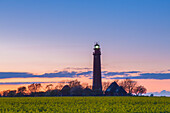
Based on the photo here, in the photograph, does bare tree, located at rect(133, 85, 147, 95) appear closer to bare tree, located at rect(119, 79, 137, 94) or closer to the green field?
bare tree, located at rect(119, 79, 137, 94)

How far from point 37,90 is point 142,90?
1324 inches

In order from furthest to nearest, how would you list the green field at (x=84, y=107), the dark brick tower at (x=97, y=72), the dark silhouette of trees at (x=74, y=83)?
the dark silhouette of trees at (x=74, y=83) → the dark brick tower at (x=97, y=72) → the green field at (x=84, y=107)

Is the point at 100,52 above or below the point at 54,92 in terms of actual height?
above

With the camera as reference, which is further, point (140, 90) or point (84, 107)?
point (140, 90)

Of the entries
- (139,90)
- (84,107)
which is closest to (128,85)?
(139,90)

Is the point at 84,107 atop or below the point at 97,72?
below

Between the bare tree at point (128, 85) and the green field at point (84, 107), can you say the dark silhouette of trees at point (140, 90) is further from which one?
the green field at point (84, 107)

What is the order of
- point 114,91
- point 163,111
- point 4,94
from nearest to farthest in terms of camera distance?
1. point 163,111
2. point 114,91
3. point 4,94

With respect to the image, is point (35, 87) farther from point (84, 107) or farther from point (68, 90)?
point (84, 107)

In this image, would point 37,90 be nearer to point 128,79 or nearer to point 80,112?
point 128,79

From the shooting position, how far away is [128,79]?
90.8 meters

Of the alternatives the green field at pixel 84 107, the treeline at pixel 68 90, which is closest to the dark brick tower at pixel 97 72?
the treeline at pixel 68 90

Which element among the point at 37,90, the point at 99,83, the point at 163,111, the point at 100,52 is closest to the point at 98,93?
the point at 99,83

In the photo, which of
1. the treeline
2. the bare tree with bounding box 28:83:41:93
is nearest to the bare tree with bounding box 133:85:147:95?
the treeline
